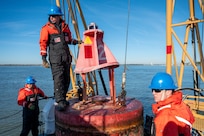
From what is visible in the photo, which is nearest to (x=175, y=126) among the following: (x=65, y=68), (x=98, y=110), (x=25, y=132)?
(x=98, y=110)

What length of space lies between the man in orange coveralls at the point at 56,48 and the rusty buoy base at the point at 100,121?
1.17ft

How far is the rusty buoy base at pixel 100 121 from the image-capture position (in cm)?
376

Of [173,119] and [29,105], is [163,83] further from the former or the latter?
[29,105]

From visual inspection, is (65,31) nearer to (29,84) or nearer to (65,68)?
(65,68)

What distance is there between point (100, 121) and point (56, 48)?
177 cm

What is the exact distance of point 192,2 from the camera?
308 inches

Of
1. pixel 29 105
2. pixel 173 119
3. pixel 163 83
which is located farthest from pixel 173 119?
pixel 29 105

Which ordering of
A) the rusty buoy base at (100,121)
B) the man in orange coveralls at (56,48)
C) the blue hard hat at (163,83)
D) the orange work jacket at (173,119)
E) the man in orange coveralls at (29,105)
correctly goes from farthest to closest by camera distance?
the man in orange coveralls at (29,105)
the man in orange coveralls at (56,48)
the rusty buoy base at (100,121)
the blue hard hat at (163,83)
the orange work jacket at (173,119)

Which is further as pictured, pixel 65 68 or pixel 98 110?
Result: pixel 65 68

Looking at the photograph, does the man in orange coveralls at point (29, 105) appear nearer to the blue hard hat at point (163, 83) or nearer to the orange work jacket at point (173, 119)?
the blue hard hat at point (163, 83)

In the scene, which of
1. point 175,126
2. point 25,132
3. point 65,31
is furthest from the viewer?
point 25,132

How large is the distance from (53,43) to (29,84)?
360cm

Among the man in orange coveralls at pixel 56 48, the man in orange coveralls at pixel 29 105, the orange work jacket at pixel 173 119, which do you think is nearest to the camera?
the orange work jacket at pixel 173 119

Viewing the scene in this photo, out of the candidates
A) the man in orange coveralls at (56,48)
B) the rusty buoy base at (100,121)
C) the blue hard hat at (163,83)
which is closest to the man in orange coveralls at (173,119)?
the blue hard hat at (163,83)
